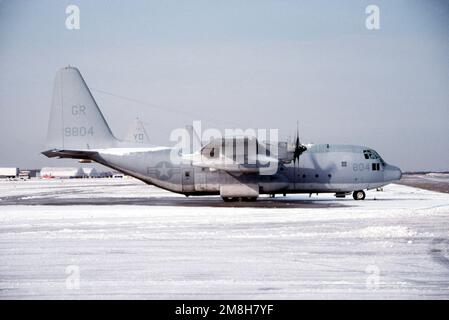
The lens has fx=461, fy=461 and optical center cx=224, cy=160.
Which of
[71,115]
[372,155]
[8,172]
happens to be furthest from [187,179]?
[8,172]

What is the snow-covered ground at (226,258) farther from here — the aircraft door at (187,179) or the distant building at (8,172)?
the distant building at (8,172)

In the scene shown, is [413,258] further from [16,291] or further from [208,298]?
[16,291]

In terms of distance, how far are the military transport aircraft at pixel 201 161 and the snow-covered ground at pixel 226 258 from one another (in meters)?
8.49

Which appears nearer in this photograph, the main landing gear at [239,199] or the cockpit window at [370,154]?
the main landing gear at [239,199]

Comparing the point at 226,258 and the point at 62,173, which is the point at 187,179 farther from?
the point at 62,173

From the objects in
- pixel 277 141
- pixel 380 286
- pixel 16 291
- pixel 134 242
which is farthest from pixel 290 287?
pixel 277 141

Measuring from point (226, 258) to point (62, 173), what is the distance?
15363 centimetres

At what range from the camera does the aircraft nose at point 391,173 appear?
2683 cm

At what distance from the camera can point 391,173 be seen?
26922 mm

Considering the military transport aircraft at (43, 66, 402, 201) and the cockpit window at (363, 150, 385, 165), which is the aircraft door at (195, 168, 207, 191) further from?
the cockpit window at (363, 150, 385, 165)

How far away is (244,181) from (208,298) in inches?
737

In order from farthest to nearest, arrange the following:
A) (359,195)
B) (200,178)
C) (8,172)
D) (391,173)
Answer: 1. (8,172)
2. (359,195)
3. (391,173)
4. (200,178)

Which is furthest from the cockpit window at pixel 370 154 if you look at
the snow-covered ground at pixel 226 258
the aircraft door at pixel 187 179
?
the snow-covered ground at pixel 226 258

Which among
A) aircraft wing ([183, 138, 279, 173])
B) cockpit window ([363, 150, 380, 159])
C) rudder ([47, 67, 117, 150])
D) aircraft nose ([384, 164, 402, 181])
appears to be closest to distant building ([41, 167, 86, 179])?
rudder ([47, 67, 117, 150])
